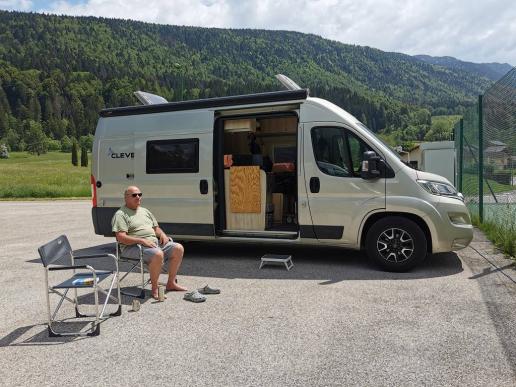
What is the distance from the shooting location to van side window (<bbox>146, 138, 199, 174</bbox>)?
25.7 ft

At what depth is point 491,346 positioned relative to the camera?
3.90 metres

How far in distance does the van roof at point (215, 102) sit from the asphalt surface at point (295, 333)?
2513 mm

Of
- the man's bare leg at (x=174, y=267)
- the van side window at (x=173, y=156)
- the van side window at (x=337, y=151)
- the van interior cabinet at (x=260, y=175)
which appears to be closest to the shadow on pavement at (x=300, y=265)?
the van interior cabinet at (x=260, y=175)

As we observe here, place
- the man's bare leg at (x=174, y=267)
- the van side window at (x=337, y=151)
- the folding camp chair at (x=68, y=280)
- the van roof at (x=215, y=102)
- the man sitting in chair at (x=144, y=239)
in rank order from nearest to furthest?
the folding camp chair at (x=68, y=280) → the man sitting in chair at (x=144, y=239) → the man's bare leg at (x=174, y=267) → the van side window at (x=337, y=151) → the van roof at (x=215, y=102)

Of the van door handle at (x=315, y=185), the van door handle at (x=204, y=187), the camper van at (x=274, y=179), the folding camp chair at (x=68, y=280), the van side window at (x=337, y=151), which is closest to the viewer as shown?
the folding camp chair at (x=68, y=280)

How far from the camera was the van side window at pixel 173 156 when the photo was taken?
7.82 m

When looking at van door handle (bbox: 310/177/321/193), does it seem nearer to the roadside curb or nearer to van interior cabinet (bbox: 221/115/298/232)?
van interior cabinet (bbox: 221/115/298/232)

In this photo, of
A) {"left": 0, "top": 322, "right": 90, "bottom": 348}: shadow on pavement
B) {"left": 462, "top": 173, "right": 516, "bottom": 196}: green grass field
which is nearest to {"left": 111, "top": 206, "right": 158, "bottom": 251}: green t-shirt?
{"left": 0, "top": 322, "right": 90, "bottom": 348}: shadow on pavement

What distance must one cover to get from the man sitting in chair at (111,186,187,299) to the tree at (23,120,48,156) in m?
117

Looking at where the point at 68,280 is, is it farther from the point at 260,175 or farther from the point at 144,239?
the point at 260,175

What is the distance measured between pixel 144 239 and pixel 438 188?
3.98 m

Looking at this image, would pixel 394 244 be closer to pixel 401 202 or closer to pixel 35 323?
pixel 401 202

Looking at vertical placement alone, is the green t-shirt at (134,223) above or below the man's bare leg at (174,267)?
above

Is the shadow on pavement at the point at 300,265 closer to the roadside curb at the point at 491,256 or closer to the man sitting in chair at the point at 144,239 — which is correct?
the roadside curb at the point at 491,256
